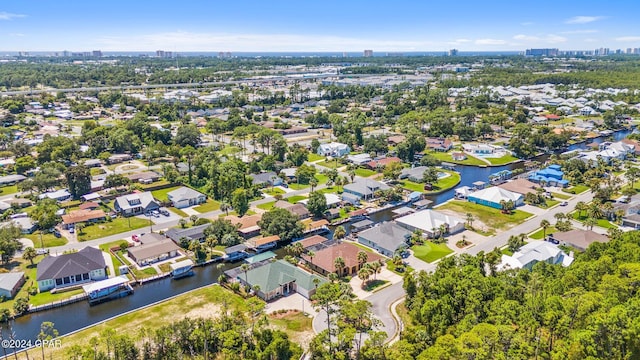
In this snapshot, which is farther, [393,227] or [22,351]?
[393,227]

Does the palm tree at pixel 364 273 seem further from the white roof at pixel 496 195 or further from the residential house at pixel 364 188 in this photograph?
the white roof at pixel 496 195

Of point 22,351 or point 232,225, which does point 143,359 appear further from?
point 232,225

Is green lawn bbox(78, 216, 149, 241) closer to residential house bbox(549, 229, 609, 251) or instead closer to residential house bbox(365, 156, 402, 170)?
residential house bbox(365, 156, 402, 170)

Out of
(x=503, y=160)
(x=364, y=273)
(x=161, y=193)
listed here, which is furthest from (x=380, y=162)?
(x=364, y=273)

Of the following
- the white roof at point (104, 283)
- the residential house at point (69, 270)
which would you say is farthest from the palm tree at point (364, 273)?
the residential house at point (69, 270)

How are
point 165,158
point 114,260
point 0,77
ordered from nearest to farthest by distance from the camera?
1. point 114,260
2. point 165,158
3. point 0,77

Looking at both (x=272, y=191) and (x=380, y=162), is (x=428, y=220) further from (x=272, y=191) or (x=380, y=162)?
(x=380, y=162)

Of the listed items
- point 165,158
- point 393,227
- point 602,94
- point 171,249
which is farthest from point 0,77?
point 602,94
